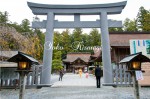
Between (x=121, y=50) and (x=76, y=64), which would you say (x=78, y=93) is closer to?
(x=121, y=50)

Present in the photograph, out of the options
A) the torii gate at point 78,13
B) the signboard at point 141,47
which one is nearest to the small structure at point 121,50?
the signboard at point 141,47

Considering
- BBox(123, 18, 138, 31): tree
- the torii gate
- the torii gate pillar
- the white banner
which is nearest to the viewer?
the white banner

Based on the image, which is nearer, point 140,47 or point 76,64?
point 140,47

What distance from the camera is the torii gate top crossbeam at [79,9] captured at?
12.3m

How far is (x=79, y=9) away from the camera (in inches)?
492

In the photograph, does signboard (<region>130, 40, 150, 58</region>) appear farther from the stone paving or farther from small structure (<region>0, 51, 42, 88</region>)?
small structure (<region>0, 51, 42, 88</region>)

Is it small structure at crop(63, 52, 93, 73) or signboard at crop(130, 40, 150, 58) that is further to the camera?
small structure at crop(63, 52, 93, 73)

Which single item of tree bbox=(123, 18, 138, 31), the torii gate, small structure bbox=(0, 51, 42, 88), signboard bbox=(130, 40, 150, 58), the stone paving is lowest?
the stone paving

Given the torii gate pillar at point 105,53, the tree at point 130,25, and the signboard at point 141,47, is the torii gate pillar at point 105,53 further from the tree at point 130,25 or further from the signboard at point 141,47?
the tree at point 130,25

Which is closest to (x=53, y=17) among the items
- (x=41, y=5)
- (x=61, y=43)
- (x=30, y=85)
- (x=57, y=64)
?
(x=41, y=5)

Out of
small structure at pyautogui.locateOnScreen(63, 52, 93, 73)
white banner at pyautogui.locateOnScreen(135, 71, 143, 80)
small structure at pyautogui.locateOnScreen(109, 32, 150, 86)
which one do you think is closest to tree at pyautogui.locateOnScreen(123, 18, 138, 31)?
small structure at pyautogui.locateOnScreen(63, 52, 93, 73)

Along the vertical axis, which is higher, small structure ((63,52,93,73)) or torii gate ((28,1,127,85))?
torii gate ((28,1,127,85))

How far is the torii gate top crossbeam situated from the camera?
1229 cm

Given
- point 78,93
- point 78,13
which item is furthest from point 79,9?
point 78,93
